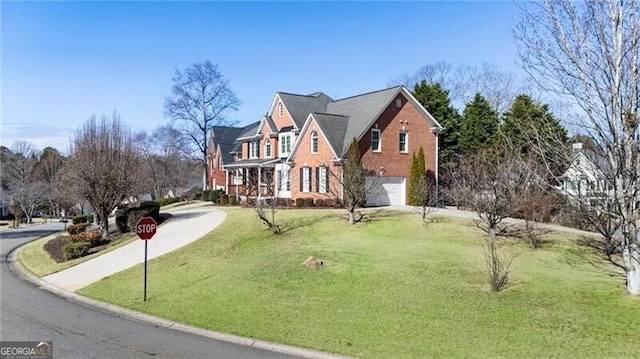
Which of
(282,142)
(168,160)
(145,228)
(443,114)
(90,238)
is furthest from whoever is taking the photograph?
(168,160)

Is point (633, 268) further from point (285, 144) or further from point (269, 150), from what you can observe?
point (269, 150)

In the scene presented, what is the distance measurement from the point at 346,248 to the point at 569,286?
7.56 m

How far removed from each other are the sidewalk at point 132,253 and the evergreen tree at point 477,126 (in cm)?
2246

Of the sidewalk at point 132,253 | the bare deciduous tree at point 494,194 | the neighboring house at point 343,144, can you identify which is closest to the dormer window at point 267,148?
the neighboring house at point 343,144

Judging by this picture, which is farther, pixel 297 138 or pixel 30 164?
pixel 30 164

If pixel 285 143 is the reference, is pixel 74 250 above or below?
below

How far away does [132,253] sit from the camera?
20391 millimetres

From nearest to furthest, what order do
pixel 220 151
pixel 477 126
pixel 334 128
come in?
pixel 334 128
pixel 477 126
pixel 220 151

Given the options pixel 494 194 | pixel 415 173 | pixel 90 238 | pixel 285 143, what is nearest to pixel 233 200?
pixel 285 143

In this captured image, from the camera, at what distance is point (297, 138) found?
34531 mm

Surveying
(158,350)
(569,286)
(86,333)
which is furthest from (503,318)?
(86,333)

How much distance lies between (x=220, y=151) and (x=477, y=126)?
99.5ft

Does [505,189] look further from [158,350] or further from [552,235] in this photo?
[158,350]

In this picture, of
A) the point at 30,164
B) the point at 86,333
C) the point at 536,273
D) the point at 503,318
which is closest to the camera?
the point at 503,318
